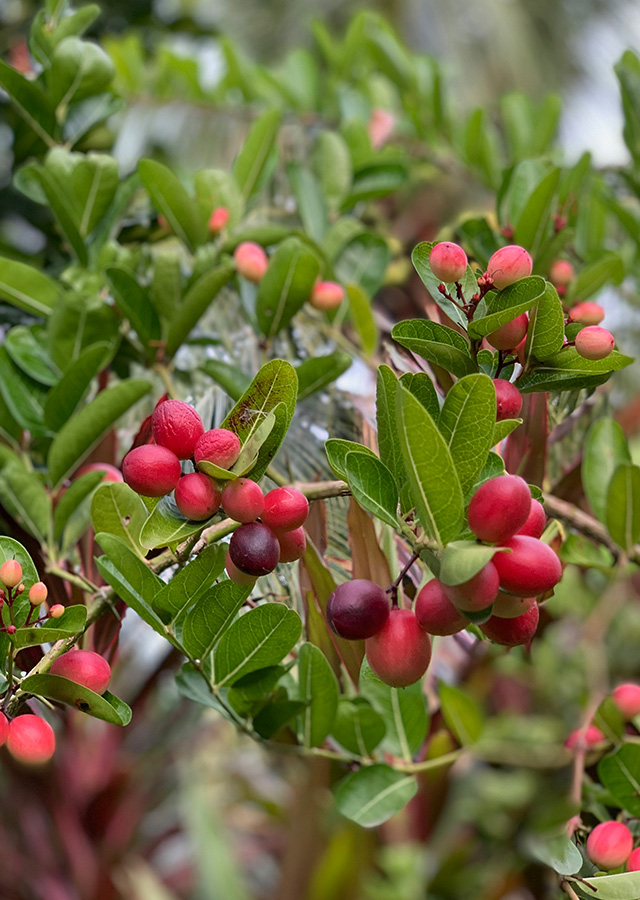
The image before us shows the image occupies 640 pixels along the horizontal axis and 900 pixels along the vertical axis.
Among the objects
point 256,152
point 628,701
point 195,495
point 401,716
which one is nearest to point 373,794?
point 401,716

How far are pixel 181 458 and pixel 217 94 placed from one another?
39.2 inches

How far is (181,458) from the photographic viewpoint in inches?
13.4

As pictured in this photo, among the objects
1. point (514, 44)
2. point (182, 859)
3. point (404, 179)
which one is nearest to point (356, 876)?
point (182, 859)

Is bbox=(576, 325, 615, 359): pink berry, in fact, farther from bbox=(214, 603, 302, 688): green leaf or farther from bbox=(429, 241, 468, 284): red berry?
bbox=(214, 603, 302, 688): green leaf

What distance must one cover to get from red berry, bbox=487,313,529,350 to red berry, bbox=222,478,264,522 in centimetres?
13

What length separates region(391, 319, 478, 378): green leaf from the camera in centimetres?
37

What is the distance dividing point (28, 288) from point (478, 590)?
469 millimetres

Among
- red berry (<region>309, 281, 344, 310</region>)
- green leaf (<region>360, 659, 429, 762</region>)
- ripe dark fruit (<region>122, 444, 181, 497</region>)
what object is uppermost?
ripe dark fruit (<region>122, 444, 181, 497</region>)

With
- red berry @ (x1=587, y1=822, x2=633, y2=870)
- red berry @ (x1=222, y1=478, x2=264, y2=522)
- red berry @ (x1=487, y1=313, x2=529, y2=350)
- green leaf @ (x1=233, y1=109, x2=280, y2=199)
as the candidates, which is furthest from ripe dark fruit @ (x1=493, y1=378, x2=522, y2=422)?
green leaf @ (x1=233, y1=109, x2=280, y2=199)

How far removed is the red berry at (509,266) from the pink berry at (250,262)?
0.31 m

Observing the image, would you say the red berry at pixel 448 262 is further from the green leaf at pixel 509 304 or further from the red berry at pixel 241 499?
the red berry at pixel 241 499

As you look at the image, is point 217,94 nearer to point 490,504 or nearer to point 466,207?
point 466,207

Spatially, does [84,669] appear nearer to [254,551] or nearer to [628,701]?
[254,551]

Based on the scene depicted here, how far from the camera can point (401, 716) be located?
569 millimetres
